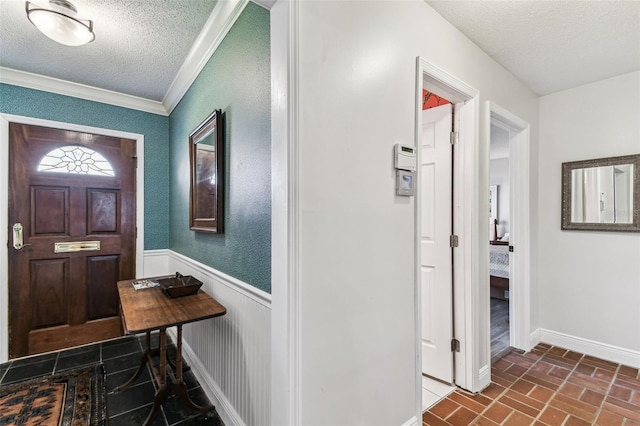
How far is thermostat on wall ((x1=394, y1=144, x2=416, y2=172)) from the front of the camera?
1501 millimetres

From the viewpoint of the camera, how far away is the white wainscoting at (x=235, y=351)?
4.65 feet

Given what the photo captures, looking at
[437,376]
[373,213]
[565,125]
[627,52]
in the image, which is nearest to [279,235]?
[373,213]

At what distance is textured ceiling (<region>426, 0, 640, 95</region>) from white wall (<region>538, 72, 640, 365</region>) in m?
0.28

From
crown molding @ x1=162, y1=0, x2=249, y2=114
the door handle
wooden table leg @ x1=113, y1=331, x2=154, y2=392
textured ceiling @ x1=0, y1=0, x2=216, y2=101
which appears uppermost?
textured ceiling @ x1=0, y1=0, x2=216, y2=101

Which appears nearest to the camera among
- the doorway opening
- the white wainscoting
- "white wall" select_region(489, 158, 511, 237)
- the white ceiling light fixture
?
the white wainscoting

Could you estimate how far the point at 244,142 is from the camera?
1674mm

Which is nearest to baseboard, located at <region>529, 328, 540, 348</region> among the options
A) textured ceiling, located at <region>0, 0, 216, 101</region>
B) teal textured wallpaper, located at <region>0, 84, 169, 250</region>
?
textured ceiling, located at <region>0, 0, 216, 101</region>

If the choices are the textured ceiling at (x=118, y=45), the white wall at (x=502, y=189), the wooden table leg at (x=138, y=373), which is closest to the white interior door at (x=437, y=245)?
the textured ceiling at (x=118, y=45)

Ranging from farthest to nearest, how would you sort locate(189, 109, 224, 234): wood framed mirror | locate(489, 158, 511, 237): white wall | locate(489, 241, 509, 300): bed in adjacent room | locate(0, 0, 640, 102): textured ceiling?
locate(489, 158, 511, 237): white wall < locate(489, 241, 509, 300): bed in adjacent room < locate(189, 109, 224, 234): wood framed mirror < locate(0, 0, 640, 102): textured ceiling

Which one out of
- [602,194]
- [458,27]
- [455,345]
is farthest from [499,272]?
[458,27]

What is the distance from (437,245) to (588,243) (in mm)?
1730

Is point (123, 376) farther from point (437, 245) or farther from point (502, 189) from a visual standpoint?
point (502, 189)

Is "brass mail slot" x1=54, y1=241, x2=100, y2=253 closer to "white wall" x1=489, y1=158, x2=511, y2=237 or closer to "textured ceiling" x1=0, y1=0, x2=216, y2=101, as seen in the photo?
"textured ceiling" x1=0, y1=0, x2=216, y2=101

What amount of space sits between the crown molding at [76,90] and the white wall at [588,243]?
431 cm
